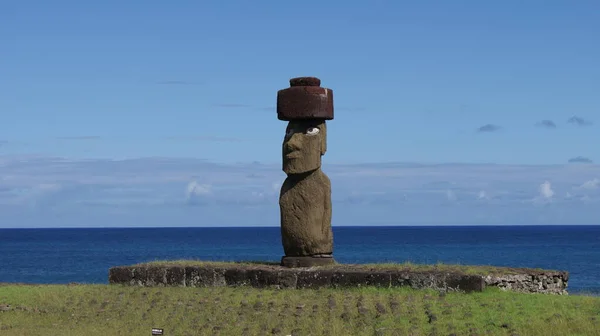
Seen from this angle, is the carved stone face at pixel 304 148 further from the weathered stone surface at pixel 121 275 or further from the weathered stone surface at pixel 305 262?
the weathered stone surface at pixel 121 275

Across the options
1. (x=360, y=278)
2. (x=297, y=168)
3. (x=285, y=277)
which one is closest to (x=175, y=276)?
(x=285, y=277)

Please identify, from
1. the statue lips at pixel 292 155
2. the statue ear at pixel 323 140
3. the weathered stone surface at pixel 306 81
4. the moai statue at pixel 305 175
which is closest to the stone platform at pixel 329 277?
the moai statue at pixel 305 175

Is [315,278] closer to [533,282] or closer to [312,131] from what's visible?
[312,131]

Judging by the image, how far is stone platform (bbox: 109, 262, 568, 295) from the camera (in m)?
17.1

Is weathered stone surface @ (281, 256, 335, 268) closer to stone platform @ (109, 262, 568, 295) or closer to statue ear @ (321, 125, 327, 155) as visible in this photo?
stone platform @ (109, 262, 568, 295)

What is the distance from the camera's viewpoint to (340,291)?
56.6 feet

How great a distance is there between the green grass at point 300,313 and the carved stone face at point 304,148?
2.81 meters

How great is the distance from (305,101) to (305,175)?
161 centimetres

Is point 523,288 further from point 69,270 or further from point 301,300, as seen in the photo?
point 69,270

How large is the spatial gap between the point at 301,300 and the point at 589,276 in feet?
132

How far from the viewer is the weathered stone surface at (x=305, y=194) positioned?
19.1 m

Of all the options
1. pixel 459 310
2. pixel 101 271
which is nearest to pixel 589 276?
pixel 101 271

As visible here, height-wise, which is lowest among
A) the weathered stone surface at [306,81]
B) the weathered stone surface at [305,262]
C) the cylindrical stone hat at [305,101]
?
the weathered stone surface at [305,262]

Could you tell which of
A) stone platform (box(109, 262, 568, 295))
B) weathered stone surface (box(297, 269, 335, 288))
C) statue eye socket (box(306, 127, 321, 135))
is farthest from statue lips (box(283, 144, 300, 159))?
weathered stone surface (box(297, 269, 335, 288))
